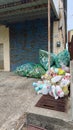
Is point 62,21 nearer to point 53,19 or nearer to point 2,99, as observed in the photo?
point 53,19

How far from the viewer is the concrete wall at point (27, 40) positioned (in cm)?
781

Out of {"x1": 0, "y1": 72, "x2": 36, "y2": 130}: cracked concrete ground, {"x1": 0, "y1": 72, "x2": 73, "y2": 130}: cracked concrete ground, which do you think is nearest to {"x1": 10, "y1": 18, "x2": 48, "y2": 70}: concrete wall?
{"x1": 0, "y1": 72, "x2": 36, "y2": 130}: cracked concrete ground

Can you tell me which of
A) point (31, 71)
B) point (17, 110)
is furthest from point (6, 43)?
point (17, 110)

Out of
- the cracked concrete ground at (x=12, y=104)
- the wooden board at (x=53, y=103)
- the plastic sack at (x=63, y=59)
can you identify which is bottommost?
the cracked concrete ground at (x=12, y=104)

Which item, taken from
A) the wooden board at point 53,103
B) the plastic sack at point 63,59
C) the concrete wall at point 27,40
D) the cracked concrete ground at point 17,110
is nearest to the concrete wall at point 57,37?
the concrete wall at point 27,40

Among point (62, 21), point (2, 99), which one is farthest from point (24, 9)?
point (2, 99)

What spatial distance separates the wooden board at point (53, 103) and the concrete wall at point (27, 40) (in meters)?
4.71

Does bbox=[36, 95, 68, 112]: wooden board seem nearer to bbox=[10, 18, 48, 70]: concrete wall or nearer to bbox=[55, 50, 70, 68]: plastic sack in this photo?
bbox=[55, 50, 70, 68]: plastic sack

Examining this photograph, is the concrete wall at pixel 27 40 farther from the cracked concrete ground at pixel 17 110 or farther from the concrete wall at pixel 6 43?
the cracked concrete ground at pixel 17 110

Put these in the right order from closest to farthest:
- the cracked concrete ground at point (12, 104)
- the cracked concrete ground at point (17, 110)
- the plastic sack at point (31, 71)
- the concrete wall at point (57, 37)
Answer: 1. the cracked concrete ground at point (17, 110)
2. the cracked concrete ground at point (12, 104)
3. the plastic sack at point (31, 71)
4. the concrete wall at point (57, 37)

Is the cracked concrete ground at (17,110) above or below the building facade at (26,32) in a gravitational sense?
below

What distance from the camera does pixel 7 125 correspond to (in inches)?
107

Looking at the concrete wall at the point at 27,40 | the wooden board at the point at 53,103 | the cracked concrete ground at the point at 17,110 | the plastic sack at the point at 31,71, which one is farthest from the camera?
the concrete wall at the point at 27,40

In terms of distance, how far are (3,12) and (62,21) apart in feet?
9.39
